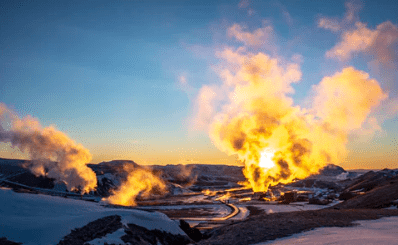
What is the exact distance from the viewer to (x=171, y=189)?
132 metres

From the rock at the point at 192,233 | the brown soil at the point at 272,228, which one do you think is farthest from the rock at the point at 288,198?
the brown soil at the point at 272,228

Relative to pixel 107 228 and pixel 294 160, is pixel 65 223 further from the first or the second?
pixel 294 160

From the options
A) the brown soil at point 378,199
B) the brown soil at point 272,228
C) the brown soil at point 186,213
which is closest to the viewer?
the brown soil at point 272,228

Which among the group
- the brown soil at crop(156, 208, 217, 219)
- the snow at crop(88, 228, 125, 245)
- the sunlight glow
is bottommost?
the brown soil at crop(156, 208, 217, 219)

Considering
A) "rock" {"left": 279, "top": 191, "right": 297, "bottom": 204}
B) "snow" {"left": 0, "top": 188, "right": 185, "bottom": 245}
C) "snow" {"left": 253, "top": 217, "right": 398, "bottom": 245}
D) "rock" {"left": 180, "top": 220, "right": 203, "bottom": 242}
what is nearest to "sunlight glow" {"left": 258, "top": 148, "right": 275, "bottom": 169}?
"rock" {"left": 279, "top": 191, "right": 297, "bottom": 204}

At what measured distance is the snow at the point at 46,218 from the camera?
47.8ft

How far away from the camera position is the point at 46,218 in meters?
17.1

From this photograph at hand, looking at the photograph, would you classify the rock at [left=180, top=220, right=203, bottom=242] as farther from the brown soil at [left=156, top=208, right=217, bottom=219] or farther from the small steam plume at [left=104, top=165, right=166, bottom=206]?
the small steam plume at [left=104, top=165, right=166, bottom=206]

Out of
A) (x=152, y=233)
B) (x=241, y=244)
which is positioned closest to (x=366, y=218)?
(x=241, y=244)

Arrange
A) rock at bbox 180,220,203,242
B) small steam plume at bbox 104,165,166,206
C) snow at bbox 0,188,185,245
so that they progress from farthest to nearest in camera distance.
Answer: small steam plume at bbox 104,165,166,206 < rock at bbox 180,220,203,242 < snow at bbox 0,188,185,245

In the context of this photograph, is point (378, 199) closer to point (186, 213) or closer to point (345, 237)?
point (345, 237)

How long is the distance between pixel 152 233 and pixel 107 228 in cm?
362

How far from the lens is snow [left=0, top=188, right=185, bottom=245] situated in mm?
14570

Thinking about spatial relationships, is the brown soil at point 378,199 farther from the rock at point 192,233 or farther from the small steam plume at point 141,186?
the small steam plume at point 141,186
